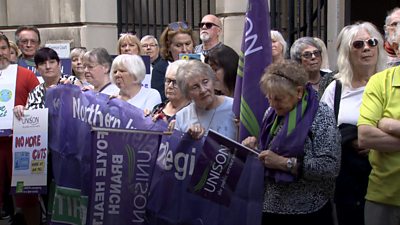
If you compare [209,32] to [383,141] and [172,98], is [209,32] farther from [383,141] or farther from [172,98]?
[383,141]

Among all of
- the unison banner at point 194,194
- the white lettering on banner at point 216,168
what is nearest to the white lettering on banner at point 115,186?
the unison banner at point 194,194

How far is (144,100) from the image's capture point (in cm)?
566

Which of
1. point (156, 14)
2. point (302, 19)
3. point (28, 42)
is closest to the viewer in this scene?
point (28, 42)

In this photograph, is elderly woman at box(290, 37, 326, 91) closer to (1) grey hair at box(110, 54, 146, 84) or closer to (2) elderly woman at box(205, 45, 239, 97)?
(2) elderly woman at box(205, 45, 239, 97)

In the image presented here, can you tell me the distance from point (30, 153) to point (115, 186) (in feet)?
5.31

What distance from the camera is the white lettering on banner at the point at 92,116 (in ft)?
16.5

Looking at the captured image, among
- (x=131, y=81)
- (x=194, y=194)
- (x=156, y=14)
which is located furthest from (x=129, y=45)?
(x=156, y=14)

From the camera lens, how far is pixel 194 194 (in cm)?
427

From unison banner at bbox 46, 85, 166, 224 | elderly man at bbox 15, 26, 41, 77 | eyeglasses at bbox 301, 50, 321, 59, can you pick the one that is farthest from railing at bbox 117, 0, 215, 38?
unison banner at bbox 46, 85, 166, 224

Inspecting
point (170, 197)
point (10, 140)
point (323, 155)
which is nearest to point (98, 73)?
point (10, 140)

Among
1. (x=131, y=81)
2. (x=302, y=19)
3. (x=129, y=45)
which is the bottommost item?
(x=131, y=81)

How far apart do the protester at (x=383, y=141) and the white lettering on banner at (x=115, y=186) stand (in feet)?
5.62

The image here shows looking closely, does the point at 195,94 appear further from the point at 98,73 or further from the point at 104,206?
the point at 98,73

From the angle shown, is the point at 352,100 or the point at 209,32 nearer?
the point at 352,100
